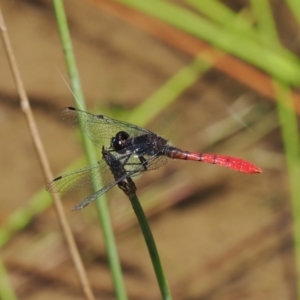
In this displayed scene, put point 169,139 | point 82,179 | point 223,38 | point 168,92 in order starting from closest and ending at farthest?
1. point 82,179
2. point 169,139
3. point 223,38
4. point 168,92

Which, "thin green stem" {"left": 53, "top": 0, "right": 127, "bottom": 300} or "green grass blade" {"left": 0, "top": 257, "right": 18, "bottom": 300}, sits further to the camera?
"green grass blade" {"left": 0, "top": 257, "right": 18, "bottom": 300}

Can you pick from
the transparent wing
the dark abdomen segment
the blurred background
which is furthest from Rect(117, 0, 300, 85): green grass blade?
the transparent wing

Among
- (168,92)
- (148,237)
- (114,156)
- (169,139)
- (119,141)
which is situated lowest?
(148,237)

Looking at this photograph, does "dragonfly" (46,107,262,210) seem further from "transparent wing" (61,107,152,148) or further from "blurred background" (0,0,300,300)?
"blurred background" (0,0,300,300)

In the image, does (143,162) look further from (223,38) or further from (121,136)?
(223,38)

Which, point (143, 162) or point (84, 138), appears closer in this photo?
point (84, 138)

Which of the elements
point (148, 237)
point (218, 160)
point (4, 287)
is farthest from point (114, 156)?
point (4, 287)

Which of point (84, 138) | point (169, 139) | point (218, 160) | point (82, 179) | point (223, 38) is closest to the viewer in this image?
point (84, 138)
